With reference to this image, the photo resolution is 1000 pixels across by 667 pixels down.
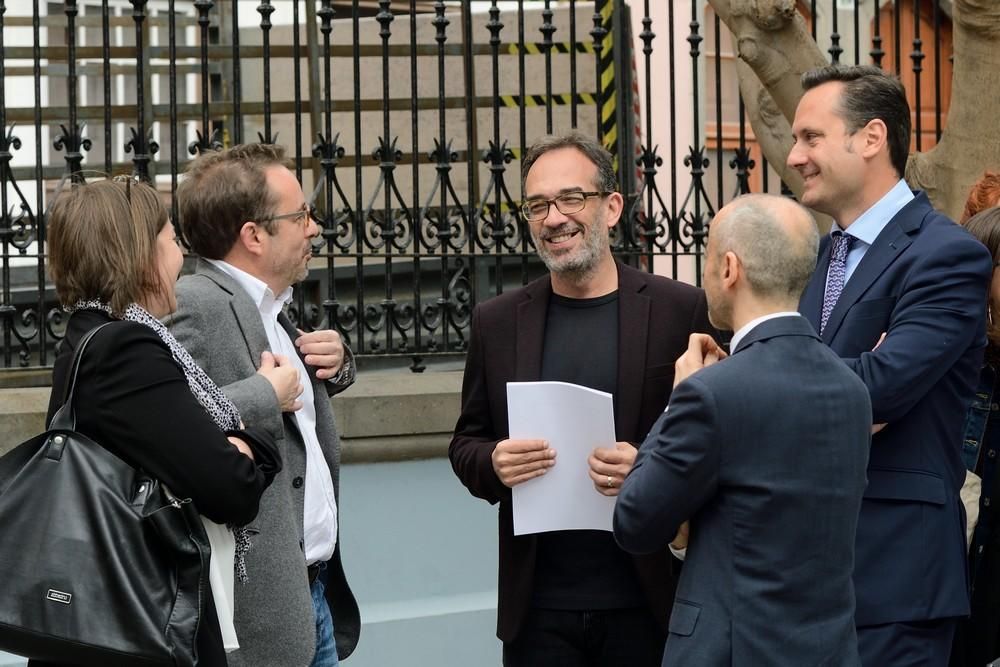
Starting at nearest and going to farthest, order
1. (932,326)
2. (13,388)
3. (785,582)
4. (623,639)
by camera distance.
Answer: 1. (785,582)
2. (932,326)
3. (623,639)
4. (13,388)

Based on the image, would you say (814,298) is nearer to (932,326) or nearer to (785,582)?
(932,326)

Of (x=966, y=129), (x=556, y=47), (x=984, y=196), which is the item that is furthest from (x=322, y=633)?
(x=556, y=47)

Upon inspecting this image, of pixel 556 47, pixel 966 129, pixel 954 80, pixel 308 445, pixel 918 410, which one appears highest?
pixel 556 47

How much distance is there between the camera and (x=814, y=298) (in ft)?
11.5

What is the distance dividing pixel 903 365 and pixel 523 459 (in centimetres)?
87

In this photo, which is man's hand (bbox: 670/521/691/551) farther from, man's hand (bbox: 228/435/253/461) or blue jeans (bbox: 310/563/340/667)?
blue jeans (bbox: 310/563/340/667)

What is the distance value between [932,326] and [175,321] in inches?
67.7

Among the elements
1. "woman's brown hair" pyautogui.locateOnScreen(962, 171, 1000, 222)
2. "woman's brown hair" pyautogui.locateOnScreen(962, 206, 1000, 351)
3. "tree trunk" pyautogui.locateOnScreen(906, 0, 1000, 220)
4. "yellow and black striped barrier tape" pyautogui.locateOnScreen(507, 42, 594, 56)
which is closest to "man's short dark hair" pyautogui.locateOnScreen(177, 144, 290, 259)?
"woman's brown hair" pyautogui.locateOnScreen(962, 206, 1000, 351)

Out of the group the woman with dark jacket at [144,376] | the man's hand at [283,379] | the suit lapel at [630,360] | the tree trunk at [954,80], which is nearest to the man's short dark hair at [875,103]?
the suit lapel at [630,360]

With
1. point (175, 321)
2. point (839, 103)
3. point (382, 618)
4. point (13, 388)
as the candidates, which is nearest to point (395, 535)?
point (382, 618)

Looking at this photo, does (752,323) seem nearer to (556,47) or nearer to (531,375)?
(531,375)

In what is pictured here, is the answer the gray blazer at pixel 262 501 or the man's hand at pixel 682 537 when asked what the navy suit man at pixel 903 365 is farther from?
the gray blazer at pixel 262 501

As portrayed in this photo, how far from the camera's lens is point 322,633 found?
142 inches

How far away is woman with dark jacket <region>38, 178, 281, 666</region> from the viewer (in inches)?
108
